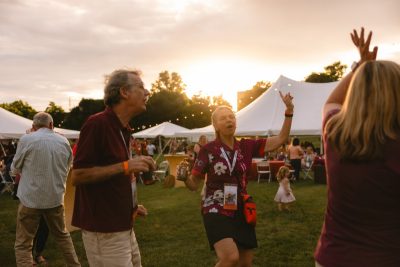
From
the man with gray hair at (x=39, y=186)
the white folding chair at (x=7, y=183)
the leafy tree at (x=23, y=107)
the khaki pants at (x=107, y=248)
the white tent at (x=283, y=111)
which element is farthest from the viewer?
the leafy tree at (x=23, y=107)

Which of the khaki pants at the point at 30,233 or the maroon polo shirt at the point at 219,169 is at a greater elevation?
the maroon polo shirt at the point at 219,169

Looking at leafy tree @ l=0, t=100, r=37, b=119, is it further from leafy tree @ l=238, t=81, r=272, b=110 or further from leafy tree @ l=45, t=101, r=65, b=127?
leafy tree @ l=238, t=81, r=272, b=110

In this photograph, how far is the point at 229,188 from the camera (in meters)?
4.22

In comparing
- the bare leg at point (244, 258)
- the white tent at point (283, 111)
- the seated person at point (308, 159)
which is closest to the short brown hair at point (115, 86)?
the bare leg at point (244, 258)

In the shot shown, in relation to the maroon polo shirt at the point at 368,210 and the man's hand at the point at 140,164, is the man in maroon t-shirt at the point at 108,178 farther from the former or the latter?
the maroon polo shirt at the point at 368,210

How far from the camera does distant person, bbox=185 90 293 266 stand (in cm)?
412

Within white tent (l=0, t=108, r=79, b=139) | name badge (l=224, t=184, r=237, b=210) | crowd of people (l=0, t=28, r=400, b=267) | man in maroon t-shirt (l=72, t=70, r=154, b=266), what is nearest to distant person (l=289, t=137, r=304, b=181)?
white tent (l=0, t=108, r=79, b=139)

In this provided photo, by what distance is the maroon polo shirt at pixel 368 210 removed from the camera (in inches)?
77.9

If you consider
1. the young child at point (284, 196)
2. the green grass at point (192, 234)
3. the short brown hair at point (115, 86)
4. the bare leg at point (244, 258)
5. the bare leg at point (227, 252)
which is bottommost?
the green grass at point (192, 234)

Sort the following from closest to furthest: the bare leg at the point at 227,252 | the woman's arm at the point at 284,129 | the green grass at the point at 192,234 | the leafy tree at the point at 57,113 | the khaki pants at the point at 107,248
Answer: the khaki pants at the point at 107,248
the bare leg at the point at 227,252
the woman's arm at the point at 284,129
the green grass at the point at 192,234
the leafy tree at the point at 57,113

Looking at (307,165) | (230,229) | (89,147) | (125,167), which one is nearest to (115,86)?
(89,147)

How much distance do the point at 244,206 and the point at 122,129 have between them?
159 cm

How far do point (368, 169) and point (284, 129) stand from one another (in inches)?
96.3

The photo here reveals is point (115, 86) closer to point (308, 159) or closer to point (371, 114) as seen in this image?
point (371, 114)
